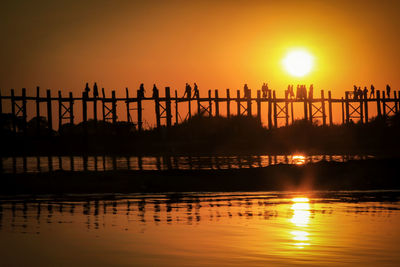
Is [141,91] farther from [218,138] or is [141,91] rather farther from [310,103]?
[310,103]

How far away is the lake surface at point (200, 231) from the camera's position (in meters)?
8.67

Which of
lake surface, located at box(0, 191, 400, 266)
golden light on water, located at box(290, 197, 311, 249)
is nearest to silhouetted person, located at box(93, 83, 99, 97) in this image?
lake surface, located at box(0, 191, 400, 266)

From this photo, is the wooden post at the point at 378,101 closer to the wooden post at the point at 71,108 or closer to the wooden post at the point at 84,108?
the wooden post at the point at 84,108

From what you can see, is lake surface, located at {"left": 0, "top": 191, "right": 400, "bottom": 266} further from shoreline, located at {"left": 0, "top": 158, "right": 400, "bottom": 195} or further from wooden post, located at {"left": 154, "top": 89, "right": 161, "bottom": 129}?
wooden post, located at {"left": 154, "top": 89, "right": 161, "bottom": 129}

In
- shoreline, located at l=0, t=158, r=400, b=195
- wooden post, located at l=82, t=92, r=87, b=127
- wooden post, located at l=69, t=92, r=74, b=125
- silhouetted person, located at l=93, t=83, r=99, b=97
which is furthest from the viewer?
silhouetted person, located at l=93, t=83, r=99, b=97

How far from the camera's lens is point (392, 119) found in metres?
53.7

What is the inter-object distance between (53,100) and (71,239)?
3399 centimetres

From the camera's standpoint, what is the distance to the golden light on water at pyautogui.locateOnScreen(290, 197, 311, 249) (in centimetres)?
989

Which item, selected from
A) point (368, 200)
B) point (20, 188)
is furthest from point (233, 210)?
point (20, 188)

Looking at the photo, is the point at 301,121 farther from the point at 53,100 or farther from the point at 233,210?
the point at 233,210

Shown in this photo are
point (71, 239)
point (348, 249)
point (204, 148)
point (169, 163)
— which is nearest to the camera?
point (348, 249)

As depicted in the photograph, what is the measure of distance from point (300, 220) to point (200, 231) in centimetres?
187

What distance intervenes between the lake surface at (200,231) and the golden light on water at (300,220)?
0.01 meters

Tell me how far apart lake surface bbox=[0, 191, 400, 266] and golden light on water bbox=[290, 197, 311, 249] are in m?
0.01
